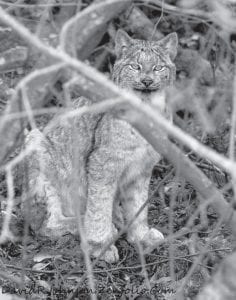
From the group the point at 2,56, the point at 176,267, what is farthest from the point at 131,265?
the point at 2,56

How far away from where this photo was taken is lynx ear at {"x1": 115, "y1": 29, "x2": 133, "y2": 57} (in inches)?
256

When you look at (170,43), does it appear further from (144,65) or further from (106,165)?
(106,165)

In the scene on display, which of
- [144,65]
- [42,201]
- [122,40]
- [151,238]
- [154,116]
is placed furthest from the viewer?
[42,201]

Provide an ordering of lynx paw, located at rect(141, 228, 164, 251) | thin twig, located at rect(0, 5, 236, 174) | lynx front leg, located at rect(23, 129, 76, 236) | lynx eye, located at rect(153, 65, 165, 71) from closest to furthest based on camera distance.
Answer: thin twig, located at rect(0, 5, 236, 174) → lynx eye, located at rect(153, 65, 165, 71) → lynx paw, located at rect(141, 228, 164, 251) → lynx front leg, located at rect(23, 129, 76, 236)

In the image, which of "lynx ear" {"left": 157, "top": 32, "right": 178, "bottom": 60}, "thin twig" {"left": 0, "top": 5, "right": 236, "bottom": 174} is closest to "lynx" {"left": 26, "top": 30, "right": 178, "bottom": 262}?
"lynx ear" {"left": 157, "top": 32, "right": 178, "bottom": 60}

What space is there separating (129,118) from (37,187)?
3239mm

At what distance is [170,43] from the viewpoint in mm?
6605

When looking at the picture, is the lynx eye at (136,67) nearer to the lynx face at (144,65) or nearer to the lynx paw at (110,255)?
the lynx face at (144,65)

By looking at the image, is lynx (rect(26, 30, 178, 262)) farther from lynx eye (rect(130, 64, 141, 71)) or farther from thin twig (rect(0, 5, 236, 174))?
thin twig (rect(0, 5, 236, 174))

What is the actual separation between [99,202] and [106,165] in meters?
0.38

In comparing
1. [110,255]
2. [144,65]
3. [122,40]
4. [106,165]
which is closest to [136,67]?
[144,65]

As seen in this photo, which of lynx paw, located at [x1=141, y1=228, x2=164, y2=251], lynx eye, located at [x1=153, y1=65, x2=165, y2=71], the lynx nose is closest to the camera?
the lynx nose

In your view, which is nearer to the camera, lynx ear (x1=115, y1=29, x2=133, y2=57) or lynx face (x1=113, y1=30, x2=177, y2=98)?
lynx face (x1=113, y1=30, x2=177, y2=98)

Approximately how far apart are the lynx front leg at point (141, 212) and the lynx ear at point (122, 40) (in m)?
1.34
